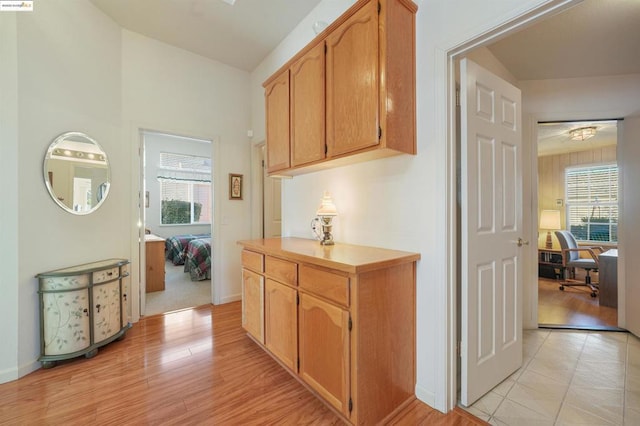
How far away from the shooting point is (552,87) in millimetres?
2787

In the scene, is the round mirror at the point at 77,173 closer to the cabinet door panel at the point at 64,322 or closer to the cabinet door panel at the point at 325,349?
the cabinet door panel at the point at 64,322

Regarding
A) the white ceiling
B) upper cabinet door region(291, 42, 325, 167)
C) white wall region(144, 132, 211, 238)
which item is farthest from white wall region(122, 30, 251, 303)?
white wall region(144, 132, 211, 238)

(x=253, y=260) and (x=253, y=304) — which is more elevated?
(x=253, y=260)

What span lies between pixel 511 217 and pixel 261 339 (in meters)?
2.09

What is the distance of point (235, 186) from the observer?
3.60m

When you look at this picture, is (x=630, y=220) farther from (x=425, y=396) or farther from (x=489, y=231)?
(x=425, y=396)

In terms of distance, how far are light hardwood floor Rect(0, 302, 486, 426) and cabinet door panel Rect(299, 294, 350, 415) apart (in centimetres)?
17

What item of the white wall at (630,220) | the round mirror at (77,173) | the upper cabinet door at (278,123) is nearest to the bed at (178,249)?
the round mirror at (77,173)

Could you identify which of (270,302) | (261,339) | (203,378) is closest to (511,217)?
(270,302)

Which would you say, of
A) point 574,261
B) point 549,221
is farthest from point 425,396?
point 549,221

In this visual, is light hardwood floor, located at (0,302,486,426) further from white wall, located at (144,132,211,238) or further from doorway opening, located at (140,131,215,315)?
white wall, located at (144,132,211,238)

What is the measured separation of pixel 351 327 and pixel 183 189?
665 centimetres

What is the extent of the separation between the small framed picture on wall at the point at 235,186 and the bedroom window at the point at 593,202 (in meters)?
6.28

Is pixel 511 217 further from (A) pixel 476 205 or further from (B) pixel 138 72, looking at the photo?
(B) pixel 138 72
